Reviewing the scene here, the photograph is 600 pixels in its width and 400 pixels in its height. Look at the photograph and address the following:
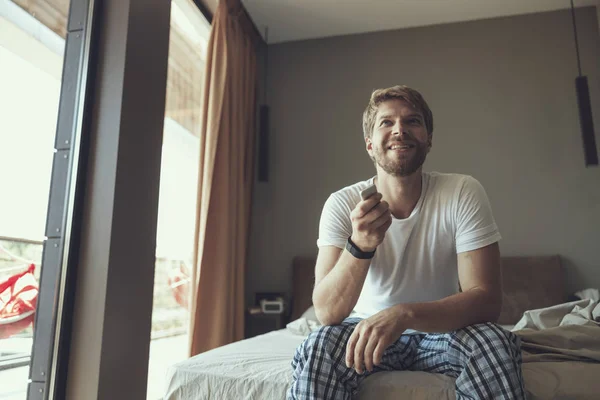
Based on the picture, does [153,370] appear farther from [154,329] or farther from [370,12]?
[370,12]

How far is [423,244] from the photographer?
4.26ft

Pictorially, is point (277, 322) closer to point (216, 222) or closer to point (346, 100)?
point (216, 222)

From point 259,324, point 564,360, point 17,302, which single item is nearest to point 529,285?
point 564,360

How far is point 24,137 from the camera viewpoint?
1489mm

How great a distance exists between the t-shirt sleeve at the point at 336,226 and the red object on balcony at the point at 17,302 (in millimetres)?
989

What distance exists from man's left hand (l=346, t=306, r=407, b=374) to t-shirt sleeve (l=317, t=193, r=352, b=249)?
312 millimetres

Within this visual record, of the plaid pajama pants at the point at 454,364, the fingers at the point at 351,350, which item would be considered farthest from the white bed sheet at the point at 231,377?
the fingers at the point at 351,350

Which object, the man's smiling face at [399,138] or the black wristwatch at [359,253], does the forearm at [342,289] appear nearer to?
the black wristwatch at [359,253]

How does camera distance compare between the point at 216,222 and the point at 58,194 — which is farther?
the point at 216,222

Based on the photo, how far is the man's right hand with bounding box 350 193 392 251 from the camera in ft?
3.71

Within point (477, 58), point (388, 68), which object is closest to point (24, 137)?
point (388, 68)

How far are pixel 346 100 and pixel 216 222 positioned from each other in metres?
1.47

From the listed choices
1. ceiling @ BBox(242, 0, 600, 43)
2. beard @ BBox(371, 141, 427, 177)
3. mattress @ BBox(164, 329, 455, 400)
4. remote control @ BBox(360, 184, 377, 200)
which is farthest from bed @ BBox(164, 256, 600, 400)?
ceiling @ BBox(242, 0, 600, 43)

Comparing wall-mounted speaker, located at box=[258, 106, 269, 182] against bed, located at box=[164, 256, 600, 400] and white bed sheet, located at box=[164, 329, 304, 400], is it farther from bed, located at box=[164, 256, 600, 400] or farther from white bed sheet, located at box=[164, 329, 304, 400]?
white bed sheet, located at box=[164, 329, 304, 400]
